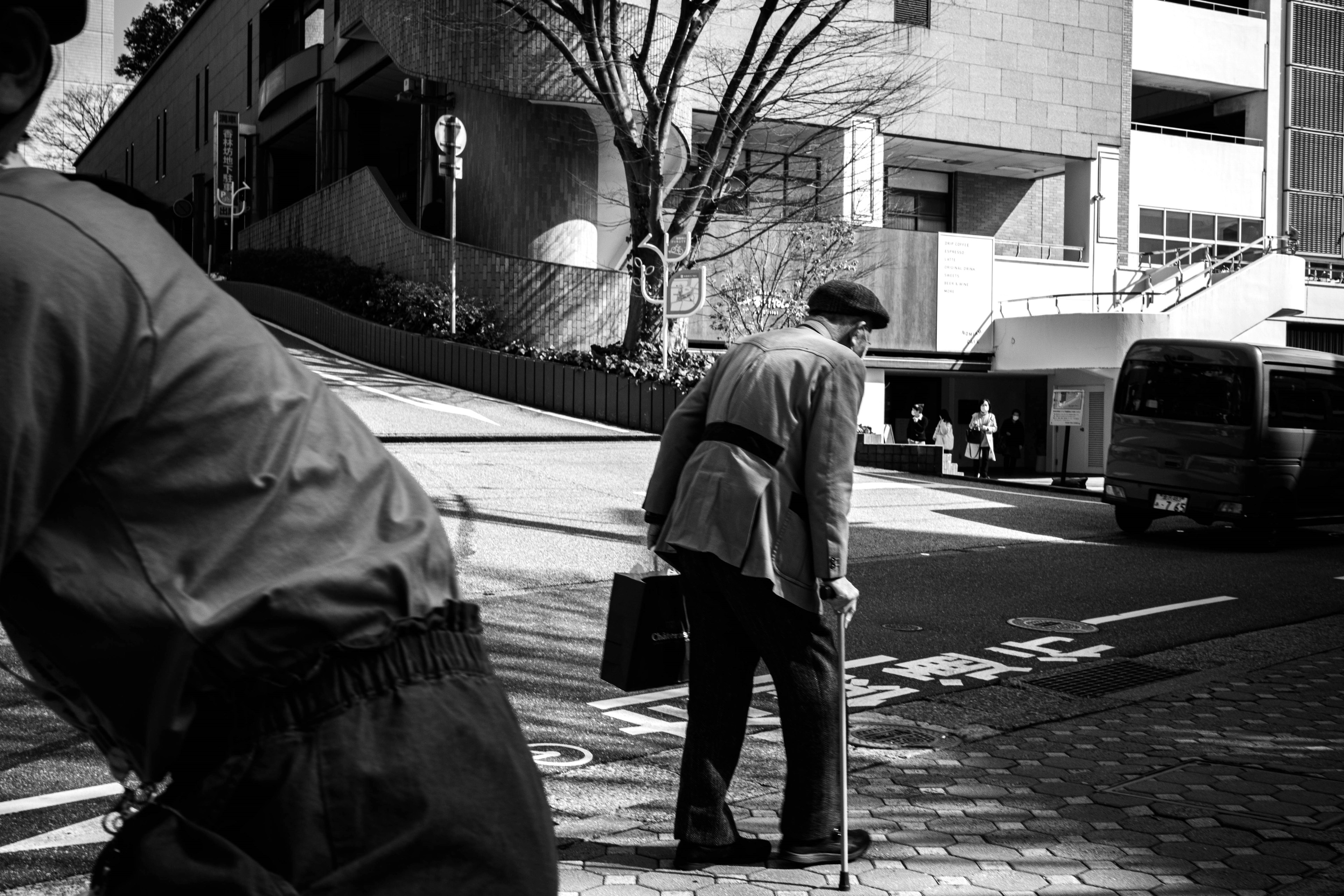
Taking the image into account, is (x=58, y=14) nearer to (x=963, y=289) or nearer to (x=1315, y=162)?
(x=963, y=289)

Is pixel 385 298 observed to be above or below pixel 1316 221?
below

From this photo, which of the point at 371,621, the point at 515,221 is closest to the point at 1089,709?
the point at 371,621

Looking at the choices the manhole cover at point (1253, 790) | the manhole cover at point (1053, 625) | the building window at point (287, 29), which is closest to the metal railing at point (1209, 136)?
the building window at point (287, 29)

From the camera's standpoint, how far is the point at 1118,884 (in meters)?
4.18

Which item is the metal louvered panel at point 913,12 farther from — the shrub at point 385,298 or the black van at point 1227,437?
the black van at point 1227,437

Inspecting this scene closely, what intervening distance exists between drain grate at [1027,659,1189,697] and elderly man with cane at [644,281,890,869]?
320cm

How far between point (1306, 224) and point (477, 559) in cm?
3279

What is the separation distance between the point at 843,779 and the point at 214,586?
3.27 m

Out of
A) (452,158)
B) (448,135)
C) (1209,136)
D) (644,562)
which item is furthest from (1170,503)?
(1209,136)

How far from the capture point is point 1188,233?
113 ft

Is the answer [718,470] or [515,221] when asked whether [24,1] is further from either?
[515,221]

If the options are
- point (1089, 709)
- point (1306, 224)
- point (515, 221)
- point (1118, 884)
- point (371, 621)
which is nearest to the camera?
point (371, 621)

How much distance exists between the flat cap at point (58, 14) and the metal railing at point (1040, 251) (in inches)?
1221

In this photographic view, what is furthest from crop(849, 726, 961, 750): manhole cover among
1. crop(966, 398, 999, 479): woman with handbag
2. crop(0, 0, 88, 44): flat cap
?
crop(966, 398, 999, 479): woman with handbag
